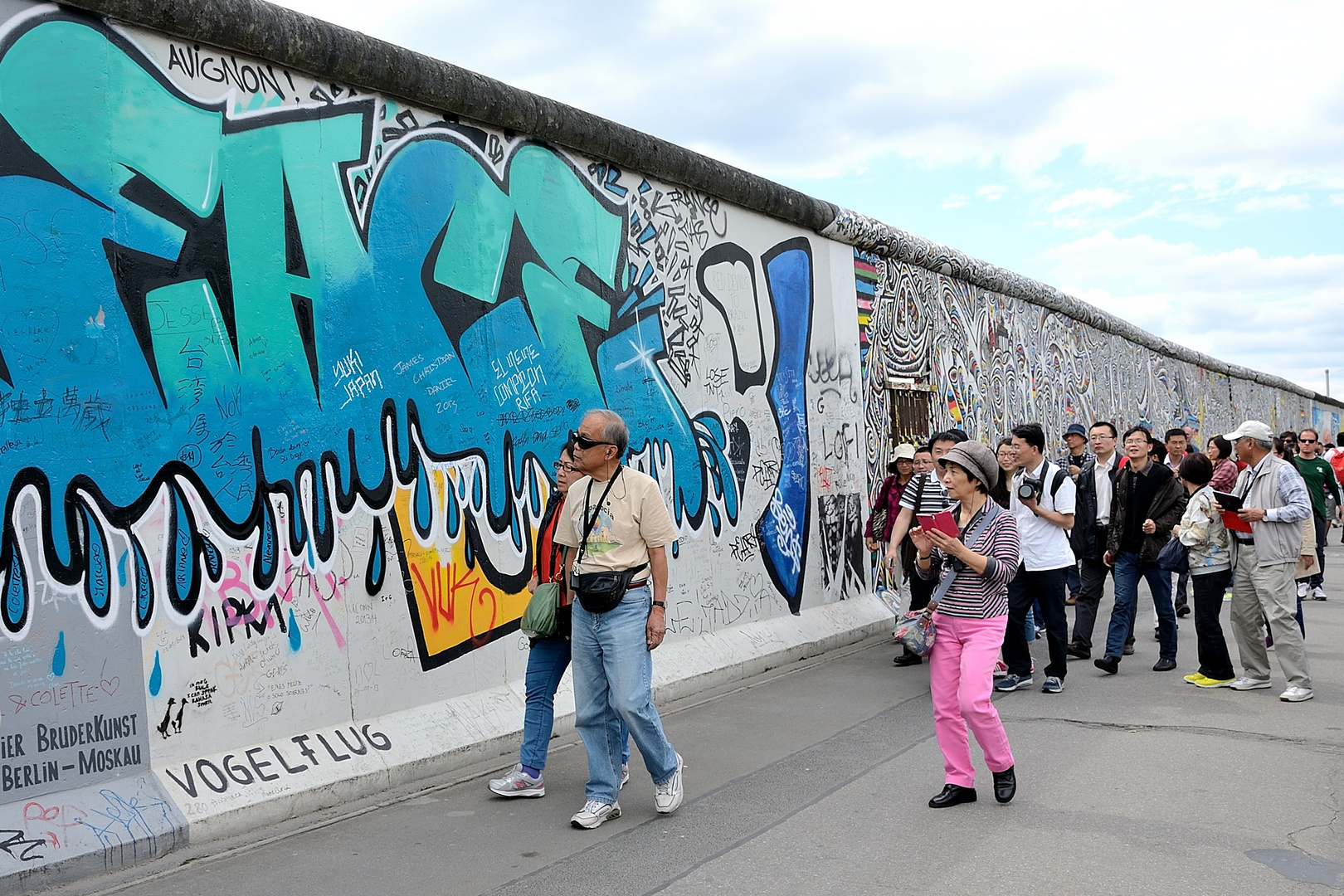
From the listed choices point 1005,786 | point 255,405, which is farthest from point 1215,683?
point 255,405

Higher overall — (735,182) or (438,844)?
(735,182)

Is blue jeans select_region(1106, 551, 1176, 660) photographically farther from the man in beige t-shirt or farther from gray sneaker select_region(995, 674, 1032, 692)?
the man in beige t-shirt

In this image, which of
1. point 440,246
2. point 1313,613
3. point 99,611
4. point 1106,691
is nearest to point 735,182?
point 440,246

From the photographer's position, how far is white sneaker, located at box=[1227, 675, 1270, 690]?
24.9 feet

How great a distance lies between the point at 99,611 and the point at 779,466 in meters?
6.24

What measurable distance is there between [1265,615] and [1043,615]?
1.40m

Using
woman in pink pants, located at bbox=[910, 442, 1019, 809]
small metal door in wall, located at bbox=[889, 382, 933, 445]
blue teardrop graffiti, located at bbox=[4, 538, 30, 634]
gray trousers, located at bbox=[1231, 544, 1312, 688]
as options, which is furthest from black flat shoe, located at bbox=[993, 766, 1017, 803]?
small metal door in wall, located at bbox=[889, 382, 933, 445]

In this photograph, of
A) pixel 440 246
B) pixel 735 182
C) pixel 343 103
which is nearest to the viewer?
pixel 343 103

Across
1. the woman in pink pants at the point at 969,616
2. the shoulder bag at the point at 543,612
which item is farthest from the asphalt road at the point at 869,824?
the shoulder bag at the point at 543,612

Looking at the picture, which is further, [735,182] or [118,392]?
[735,182]

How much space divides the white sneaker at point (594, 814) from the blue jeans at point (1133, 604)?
4.75m

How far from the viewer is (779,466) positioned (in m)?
10.0

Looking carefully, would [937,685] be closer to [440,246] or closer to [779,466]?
[440,246]

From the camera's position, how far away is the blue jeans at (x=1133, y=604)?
27.5 feet
